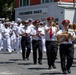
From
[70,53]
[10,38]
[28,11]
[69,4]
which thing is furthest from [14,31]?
[28,11]

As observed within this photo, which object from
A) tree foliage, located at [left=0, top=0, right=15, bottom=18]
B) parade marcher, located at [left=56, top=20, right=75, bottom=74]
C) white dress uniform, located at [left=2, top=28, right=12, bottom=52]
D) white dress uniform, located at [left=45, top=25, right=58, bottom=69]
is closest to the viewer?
parade marcher, located at [left=56, top=20, right=75, bottom=74]

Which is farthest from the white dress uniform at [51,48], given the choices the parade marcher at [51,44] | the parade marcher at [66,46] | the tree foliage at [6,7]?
the tree foliage at [6,7]

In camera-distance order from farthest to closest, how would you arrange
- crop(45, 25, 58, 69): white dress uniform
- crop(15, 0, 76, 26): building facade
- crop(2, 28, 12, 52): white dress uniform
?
crop(15, 0, 76, 26): building facade < crop(2, 28, 12, 52): white dress uniform < crop(45, 25, 58, 69): white dress uniform

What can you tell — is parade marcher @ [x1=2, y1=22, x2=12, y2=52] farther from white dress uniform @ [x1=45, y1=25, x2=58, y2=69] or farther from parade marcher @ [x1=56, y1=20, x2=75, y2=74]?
parade marcher @ [x1=56, y1=20, x2=75, y2=74]

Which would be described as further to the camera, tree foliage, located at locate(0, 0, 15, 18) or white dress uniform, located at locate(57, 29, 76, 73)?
tree foliage, located at locate(0, 0, 15, 18)

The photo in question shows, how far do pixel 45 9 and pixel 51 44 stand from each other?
2827 centimetres

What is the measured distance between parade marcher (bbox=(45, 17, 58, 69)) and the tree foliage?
41.8 metres

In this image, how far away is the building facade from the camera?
3841 cm

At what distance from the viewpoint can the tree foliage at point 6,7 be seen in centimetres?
5619

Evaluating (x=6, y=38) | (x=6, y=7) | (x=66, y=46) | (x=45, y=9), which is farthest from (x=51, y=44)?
(x=6, y=7)

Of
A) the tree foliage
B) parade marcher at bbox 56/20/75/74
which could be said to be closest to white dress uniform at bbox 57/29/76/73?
parade marcher at bbox 56/20/75/74

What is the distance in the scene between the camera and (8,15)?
57.3 m

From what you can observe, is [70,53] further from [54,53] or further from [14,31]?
[14,31]

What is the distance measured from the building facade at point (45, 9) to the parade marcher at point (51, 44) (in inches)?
948
